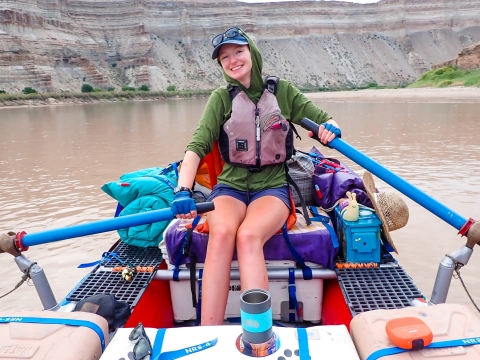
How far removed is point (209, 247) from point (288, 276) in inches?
21.1

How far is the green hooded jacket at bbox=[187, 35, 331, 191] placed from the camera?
265 centimetres

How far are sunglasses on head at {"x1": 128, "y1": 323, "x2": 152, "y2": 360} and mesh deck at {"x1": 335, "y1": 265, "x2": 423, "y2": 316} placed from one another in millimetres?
1038

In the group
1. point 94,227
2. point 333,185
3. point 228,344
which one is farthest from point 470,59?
point 228,344

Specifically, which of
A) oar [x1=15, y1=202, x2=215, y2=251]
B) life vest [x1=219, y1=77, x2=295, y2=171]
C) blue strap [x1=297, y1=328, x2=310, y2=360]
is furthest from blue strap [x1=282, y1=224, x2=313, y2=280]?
blue strap [x1=297, y1=328, x2=310, y2=360]

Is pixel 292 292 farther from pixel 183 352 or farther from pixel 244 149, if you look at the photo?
pixel 183 352

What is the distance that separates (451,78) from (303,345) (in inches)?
1398

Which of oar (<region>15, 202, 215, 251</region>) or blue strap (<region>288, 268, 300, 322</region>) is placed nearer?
oar (<region>15, 202, 215, 251</region>)

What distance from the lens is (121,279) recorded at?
250 centimetres

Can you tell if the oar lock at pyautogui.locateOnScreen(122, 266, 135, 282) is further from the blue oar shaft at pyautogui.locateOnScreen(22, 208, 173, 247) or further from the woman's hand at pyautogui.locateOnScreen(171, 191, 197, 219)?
the woman's hand at pyautogui.locateOnScreen(171, 191, 197, 219)

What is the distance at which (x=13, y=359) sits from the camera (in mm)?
1370

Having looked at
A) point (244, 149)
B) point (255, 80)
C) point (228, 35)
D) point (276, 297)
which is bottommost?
point (276, 297)

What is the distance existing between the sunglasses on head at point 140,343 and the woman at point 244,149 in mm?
694

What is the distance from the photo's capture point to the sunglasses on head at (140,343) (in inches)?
57.5

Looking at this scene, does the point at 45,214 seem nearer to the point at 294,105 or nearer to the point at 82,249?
the point at 82,249
